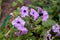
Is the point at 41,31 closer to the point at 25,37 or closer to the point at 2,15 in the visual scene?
the point at 25,37

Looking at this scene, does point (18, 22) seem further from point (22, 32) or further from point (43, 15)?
point (43, 15)

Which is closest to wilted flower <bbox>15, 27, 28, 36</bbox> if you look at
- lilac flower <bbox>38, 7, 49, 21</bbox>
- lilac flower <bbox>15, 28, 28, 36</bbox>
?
lilac flower <bbox>15, 28, 28, 36</bbox>

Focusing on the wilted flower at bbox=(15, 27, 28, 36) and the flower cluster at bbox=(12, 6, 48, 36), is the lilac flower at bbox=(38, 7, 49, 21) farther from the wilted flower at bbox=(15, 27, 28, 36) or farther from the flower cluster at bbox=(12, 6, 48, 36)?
the wilted flower at bbox=(15, 27, 28, 36)

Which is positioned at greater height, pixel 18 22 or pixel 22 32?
pixel 18 22

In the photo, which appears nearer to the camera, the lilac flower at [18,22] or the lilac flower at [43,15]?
the lilac flower at [18,22]

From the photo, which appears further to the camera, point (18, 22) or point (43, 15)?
point (43, 15)

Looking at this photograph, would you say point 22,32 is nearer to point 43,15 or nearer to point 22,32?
point 22,32

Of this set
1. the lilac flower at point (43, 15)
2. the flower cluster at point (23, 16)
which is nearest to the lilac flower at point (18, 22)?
the flower cluster at point (23, 16)

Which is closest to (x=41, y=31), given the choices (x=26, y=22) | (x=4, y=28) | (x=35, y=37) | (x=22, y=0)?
(x=35, y=37)

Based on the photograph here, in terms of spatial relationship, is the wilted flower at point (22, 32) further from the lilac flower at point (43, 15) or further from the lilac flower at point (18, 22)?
the lilac flower at point (43, 15)

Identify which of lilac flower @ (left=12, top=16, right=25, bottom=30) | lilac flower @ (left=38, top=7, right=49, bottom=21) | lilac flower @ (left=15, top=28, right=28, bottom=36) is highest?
lilac flower @ (left=38, top=7, right=49, bottom=21)

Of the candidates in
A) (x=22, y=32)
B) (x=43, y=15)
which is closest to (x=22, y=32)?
(x=22, y=32)
